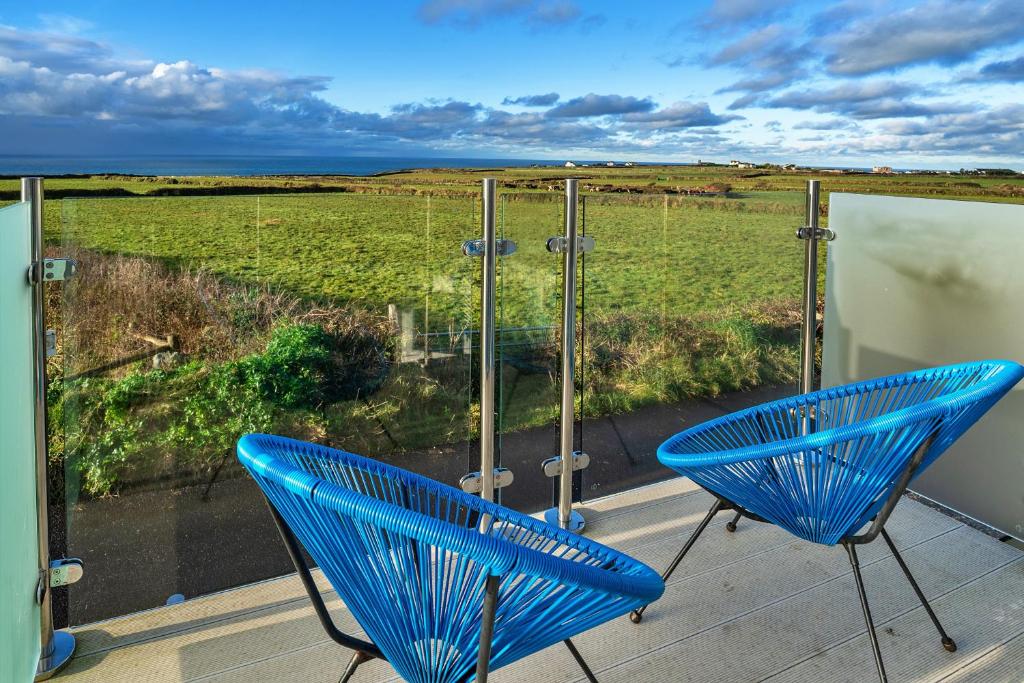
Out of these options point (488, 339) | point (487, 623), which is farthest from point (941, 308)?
point (487, 623)

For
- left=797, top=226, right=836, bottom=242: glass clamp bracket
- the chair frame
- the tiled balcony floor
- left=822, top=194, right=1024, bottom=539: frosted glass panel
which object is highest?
left=797, top=226, right=836, bottom=242: glass clamp bracket

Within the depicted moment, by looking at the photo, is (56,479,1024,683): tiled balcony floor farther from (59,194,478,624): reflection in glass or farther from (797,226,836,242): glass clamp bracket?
(797,226,836,242): glass clamp bracket

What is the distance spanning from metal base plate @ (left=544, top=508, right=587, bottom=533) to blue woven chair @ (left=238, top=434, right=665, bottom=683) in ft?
4.12

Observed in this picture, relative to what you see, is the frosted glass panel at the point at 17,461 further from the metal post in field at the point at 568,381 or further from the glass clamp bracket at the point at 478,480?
the metal post in field at the point at 568,381

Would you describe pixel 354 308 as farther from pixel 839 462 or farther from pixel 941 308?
pixel 941 308

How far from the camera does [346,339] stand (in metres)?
2.27

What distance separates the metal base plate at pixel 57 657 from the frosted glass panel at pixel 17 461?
3 cm

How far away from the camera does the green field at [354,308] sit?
197 centimetres

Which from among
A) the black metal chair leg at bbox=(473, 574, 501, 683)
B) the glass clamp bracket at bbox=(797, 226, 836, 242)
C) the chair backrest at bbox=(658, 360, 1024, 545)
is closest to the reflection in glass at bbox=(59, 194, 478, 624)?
the chair backrest at bbox=(658, 360, 1024, 545)

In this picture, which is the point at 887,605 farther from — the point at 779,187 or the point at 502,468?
the point at 779,187

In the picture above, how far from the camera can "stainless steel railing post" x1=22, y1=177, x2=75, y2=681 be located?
174 cm

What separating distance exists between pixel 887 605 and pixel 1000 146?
87.4 ft

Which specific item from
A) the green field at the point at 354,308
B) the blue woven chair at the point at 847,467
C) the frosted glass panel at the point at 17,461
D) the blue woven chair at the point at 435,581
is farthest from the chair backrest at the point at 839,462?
the frosted glass panel at the point at 17,461

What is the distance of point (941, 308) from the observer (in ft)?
8.95
